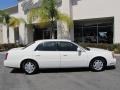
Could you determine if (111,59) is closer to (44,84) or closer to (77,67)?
(77,67)

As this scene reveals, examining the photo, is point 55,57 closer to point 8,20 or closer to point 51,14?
point 51,14

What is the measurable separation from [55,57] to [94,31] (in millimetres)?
15886

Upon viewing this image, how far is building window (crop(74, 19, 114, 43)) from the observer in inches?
1073

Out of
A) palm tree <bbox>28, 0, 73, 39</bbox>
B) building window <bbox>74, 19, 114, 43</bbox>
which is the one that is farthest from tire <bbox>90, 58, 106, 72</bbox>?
palm tree <bbox>28, 0, 73, 39</bbox>

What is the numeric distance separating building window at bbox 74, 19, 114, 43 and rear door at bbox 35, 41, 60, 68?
14464 mm

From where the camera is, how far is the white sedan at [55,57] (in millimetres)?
13273

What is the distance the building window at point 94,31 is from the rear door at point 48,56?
1446cm

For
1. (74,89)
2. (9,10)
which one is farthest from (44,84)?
(9,10)

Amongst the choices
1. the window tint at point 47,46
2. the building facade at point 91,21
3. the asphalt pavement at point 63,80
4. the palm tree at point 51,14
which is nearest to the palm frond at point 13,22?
the building facade at point 91,21

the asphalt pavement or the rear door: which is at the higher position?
the rear door

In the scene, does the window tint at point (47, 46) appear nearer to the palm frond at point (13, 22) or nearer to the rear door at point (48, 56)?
the rear door at point (48, 56)

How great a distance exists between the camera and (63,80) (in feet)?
37.8

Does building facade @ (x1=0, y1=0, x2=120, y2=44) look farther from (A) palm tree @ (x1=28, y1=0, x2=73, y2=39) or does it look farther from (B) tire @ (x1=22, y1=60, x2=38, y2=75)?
(B) tire @ (x1=22, y1=60, x2=38, y2=75)

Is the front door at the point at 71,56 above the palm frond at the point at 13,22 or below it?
below
